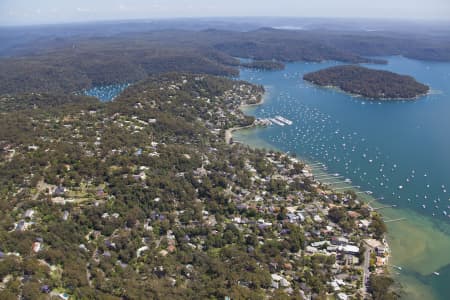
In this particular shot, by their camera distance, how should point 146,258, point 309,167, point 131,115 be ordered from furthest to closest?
point 131,115 → point 309,167 → point 146,258

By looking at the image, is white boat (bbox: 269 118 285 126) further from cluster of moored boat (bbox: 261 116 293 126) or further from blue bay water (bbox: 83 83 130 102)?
blue bay water (bbox: 83 83 130 102)

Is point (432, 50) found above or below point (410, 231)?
above

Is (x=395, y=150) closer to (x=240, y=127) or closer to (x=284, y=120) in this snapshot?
(x=284, y=120)

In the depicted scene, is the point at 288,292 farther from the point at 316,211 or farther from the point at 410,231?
the point at 410,231

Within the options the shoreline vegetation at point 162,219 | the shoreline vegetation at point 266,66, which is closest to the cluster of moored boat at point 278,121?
the shoreline vegetation at point 162,219

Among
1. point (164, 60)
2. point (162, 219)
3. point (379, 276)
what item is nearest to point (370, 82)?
Result: point (164, 60)

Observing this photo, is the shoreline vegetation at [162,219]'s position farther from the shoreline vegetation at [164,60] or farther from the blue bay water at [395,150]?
the shoreline vegetation at [164,60]

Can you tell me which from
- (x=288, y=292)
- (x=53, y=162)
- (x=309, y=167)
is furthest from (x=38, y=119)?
(x=288, y=292)
